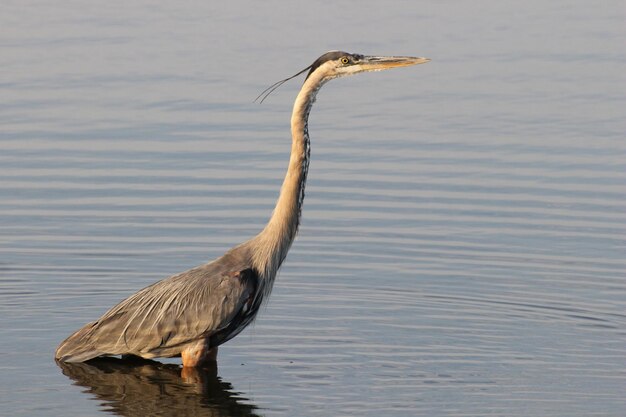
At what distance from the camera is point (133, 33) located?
2217 cm

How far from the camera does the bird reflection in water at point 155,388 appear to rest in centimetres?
973

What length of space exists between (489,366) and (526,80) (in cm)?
929

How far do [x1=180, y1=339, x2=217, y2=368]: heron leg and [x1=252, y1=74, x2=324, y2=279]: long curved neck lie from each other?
731 mm

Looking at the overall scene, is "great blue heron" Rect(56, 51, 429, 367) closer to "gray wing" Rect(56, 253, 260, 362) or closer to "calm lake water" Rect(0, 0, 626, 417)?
"gray wing" Rect(56, 253, 260, 362)

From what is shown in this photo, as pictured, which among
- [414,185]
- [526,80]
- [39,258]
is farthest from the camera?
[526,80]

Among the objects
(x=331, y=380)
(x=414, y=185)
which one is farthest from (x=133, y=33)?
(x=331, y=380)

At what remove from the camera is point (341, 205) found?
1450 cm

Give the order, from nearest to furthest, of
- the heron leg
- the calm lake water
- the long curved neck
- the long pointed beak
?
1. the calm lake water
2. the heron leg
3. the long curved neck
4. the long pointed beak

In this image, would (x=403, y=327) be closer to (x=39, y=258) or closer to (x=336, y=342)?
(x=336, y=342)

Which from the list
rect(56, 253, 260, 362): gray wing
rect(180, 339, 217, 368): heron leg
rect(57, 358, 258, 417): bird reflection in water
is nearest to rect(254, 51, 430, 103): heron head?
rect(56, 253, 260, 362): gray wing

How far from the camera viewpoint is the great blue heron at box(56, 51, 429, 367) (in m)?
10.6

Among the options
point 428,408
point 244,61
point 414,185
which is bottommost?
point 428,408

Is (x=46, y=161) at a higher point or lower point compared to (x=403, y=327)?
higher

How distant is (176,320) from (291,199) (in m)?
1.26
